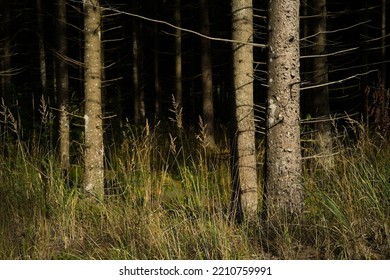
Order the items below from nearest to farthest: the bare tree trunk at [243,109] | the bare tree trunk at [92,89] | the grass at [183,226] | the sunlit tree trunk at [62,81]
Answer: the grass at [183,226] < the bare tree trunk at [243,109] < the bare tree trunk at [92,89] < the sunlit tree trunk at [62,81]

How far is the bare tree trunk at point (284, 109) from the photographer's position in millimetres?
4809

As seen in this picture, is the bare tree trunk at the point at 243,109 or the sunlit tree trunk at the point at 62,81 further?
the sunlit tree trunk at the point at 62,81

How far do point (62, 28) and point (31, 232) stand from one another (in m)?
7.33

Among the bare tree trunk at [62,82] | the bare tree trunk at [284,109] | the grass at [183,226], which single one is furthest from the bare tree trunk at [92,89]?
the bare tree trunk at [62,82]

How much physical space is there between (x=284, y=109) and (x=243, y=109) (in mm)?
753

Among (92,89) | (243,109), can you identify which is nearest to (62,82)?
(92,89)

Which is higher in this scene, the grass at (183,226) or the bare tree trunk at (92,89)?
the bare tree trunk at (92,89)

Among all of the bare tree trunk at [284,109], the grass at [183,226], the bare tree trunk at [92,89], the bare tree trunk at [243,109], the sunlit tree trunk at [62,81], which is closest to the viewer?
the grass at [183,226]

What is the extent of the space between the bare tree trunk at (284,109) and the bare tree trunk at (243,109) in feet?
2.01

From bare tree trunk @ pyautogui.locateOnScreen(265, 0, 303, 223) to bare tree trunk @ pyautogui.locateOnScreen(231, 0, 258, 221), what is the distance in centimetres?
61

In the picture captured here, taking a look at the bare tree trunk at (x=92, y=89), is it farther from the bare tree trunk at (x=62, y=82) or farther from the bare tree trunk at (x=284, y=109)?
the bare tree trunk at (x=62, y=82)

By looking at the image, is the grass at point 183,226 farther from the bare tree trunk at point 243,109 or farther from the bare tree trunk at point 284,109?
the bare tree trunk at point 243,109

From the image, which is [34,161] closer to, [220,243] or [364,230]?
[220,243]

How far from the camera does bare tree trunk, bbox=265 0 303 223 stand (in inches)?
189
